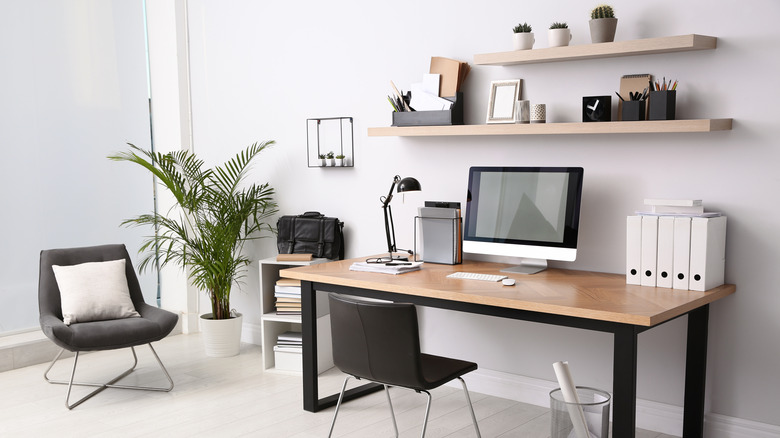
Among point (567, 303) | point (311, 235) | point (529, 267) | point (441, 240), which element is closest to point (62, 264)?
point (311, 235)

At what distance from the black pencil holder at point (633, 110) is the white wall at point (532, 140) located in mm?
192

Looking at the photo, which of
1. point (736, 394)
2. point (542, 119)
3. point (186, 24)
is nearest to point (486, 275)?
point (542, 119)

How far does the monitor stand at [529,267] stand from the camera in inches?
136

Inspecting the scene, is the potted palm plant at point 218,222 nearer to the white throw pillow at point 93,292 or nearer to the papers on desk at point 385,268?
the white throw pillow at point 93,292

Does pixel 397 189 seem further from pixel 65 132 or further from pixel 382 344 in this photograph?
pixel 65 132

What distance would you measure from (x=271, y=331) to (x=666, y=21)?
9.11ft

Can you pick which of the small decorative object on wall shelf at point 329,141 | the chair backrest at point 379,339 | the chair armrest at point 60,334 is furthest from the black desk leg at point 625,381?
the chair armrest at point 60,334

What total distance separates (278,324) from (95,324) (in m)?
1.08

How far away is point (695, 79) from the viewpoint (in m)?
3.15

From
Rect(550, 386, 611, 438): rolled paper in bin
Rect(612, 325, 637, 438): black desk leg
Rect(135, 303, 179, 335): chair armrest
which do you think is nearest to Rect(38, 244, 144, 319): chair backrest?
Rect(135, 303, 179, 335): chair armrest

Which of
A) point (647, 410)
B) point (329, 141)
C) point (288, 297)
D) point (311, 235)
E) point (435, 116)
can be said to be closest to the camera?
point (647, 410)

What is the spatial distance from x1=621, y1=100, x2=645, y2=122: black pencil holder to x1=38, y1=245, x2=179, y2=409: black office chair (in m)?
2.60

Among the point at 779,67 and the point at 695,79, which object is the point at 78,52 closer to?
the point at 695,79

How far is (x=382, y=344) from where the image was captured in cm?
273
